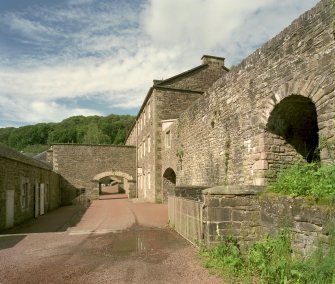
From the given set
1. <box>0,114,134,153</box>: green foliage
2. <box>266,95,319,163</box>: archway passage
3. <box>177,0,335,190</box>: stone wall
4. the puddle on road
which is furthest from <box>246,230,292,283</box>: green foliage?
<box>0,114,134,153</box>: green foliage

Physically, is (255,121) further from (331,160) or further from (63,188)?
(63,188)

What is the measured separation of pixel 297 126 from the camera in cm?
762

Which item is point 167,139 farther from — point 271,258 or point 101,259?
point 271,258

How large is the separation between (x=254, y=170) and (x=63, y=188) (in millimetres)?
21235

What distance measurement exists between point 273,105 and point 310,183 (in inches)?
106

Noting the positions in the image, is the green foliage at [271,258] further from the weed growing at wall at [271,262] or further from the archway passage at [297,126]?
the archway passage at [297,126]

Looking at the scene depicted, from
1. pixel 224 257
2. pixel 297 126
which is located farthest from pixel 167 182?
pixel 224 257

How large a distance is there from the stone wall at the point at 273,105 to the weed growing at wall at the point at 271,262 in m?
1.70

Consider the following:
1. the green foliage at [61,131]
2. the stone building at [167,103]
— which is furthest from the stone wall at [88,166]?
the green foliage at [61,131]

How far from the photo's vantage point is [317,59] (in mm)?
5773

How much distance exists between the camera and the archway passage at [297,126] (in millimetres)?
7184

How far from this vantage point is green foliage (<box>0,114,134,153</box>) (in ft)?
257

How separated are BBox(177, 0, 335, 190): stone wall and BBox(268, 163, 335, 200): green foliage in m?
0.49

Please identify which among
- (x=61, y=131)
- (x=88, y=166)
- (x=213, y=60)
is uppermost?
(x=61, y=131)
